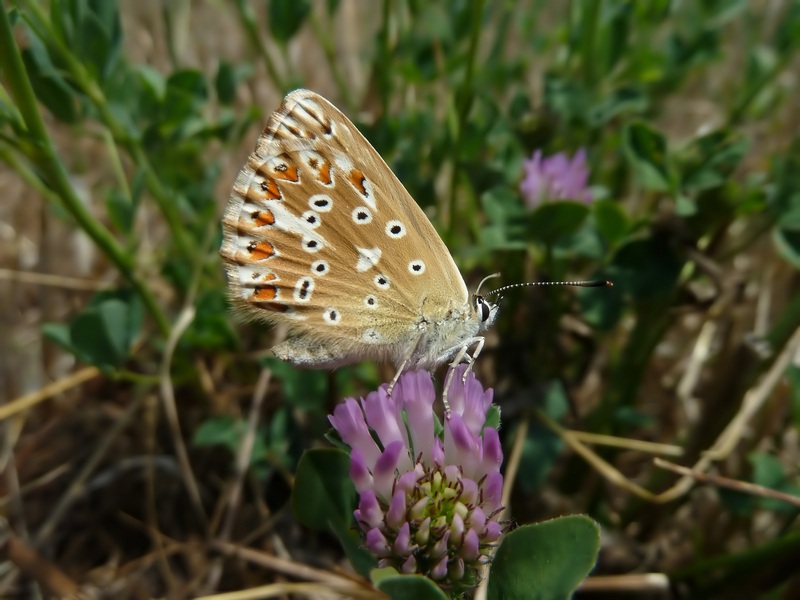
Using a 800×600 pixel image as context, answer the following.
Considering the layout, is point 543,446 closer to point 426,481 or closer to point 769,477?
point 769,477

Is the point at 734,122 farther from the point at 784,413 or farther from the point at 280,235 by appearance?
the point at 280,235

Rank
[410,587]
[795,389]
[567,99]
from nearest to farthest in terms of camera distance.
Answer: [410,587] < [795,389] < [567,99]

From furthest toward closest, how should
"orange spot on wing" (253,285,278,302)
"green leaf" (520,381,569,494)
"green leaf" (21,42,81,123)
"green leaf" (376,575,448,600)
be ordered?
"green leaf" (520,381,569,494)
"green leaf" (21,42,81,123)
"orange spot on wing" (253,285,278,302)
"green leaf" (376,575,448,600)

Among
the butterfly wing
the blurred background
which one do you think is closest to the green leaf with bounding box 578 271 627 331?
the blurred background

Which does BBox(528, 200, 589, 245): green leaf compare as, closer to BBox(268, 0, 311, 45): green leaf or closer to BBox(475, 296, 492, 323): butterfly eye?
BBox(475, 296, 492, 323): butterfly eye

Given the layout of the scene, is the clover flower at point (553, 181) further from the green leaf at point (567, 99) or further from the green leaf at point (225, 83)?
the green leaf at point (225, 83)

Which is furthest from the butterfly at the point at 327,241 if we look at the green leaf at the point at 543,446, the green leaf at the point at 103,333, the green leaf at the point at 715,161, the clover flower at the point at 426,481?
the green leaf at the point at 715,161

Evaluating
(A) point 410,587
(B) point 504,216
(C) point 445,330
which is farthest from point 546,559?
(B) point 504,216
